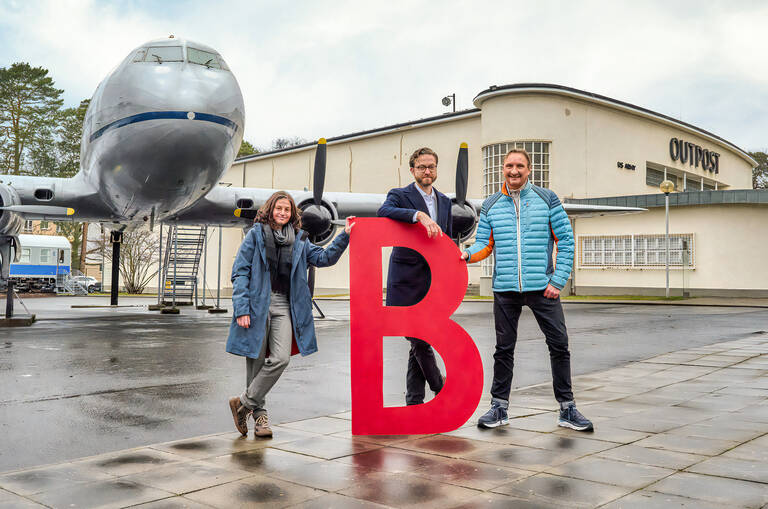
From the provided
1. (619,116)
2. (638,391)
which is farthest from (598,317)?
(619,116)

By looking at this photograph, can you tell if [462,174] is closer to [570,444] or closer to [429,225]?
[429,225]

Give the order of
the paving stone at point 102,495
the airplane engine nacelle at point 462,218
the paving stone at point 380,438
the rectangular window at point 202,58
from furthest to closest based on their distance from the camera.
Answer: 1. the rectangular window at point 202,58
2. the airplane engine nacelle at point 462,218
3. the paving stone at point 380,438
4. the paving stone at point 102,495

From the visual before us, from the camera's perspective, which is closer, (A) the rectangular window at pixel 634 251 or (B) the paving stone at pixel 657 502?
(B) the paving stone at pixel 657 502

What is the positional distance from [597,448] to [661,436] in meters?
0.66

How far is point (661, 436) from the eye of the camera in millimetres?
4715

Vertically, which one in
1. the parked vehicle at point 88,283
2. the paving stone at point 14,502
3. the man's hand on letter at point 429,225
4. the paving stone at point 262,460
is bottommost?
the paving stone at point 262,460

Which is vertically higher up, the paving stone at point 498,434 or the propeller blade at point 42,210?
the propeller blade at point 42,210

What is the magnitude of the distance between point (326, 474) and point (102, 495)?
1262 millimetres

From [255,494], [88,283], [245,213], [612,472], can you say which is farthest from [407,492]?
[88,283]

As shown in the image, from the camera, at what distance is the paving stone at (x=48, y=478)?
355cm

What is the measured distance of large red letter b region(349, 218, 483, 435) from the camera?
498cm

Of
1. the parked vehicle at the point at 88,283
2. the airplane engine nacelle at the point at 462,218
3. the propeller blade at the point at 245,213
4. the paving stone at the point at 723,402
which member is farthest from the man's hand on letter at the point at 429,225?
the parked vehicle at the point at 88,283

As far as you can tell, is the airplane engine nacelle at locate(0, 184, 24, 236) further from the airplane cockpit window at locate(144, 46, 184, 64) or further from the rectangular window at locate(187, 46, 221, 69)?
the rectangular window at locate(187, 46, 221, 69)

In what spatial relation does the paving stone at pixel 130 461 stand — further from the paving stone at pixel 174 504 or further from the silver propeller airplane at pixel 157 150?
the silver propeller airplane at pixel 157 150
